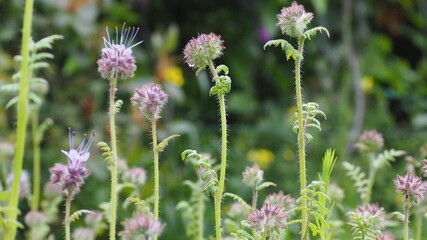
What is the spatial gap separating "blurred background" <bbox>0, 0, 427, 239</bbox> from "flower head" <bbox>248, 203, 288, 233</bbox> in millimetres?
1803

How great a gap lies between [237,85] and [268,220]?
11.1 feet

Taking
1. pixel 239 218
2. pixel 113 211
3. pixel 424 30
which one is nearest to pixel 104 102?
pixel 424 30

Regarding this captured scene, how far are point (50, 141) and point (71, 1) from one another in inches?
26.1

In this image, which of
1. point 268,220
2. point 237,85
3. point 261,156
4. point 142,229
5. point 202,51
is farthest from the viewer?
point 237,85

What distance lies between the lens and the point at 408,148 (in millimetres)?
3682

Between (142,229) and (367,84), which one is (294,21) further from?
(367,84)

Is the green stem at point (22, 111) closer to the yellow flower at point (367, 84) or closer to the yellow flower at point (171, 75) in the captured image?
the yellow flower at point (171, 75)

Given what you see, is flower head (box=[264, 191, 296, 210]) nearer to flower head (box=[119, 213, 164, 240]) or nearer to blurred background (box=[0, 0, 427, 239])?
flower head (box=[119, 213, 164, 240])

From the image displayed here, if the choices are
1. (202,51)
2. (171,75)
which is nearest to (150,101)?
(202,51)

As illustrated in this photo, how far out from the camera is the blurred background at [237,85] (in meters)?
3.39

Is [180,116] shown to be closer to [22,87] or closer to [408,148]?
[408,148]

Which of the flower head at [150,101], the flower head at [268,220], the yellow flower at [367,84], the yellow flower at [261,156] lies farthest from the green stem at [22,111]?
the yellow flower at [367,84]

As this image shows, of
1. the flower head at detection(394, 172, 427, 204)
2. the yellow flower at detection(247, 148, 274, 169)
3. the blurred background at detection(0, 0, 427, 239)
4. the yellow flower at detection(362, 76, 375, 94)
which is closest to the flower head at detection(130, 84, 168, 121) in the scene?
the flower head at detection(394, 172, 427, 204)

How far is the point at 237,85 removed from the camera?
4.44 metres
